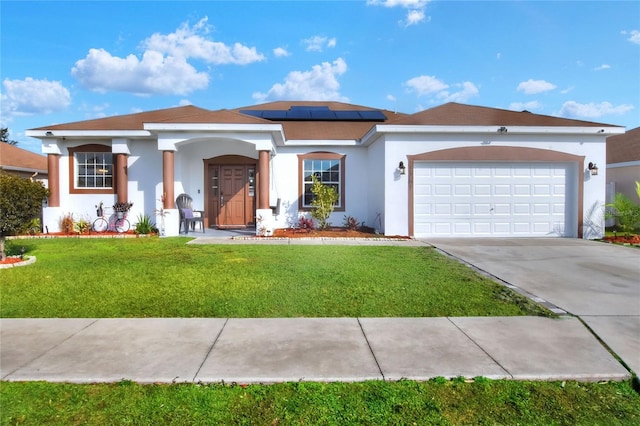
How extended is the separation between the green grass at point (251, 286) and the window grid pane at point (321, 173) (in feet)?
16.0

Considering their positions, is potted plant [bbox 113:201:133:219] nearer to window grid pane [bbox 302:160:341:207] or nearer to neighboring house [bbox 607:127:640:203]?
window grid pane [bbox 302:160:341:207]

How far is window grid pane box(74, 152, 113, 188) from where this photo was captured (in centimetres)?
1348

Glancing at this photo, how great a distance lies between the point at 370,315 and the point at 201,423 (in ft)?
8.59

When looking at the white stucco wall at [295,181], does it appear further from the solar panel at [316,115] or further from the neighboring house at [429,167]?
the solar panel at [316,115]

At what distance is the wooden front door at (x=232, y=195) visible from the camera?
13969 mm

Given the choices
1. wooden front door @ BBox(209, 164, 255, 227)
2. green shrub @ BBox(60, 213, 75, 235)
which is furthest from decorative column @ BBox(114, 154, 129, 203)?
wooden front door @ BBox(209, 164, 255, 227)

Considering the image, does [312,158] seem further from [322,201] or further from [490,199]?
[490,199]

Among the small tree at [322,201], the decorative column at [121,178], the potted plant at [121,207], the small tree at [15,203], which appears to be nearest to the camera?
the small tree at [15,203]

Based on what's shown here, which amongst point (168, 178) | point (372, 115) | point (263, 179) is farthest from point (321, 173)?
point (168, 178)

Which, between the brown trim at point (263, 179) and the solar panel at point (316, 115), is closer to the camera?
the brown trim at point (263, 179)

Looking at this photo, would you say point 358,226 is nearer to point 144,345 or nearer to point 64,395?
point 144,345

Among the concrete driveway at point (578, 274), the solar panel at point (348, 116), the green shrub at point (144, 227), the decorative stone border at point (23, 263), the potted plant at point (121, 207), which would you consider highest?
the solar panel at point (348, 116)

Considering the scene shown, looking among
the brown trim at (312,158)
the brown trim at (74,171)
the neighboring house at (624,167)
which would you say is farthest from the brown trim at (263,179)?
the neighboring house at (624,167)

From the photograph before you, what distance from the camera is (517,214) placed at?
39.4 feet
